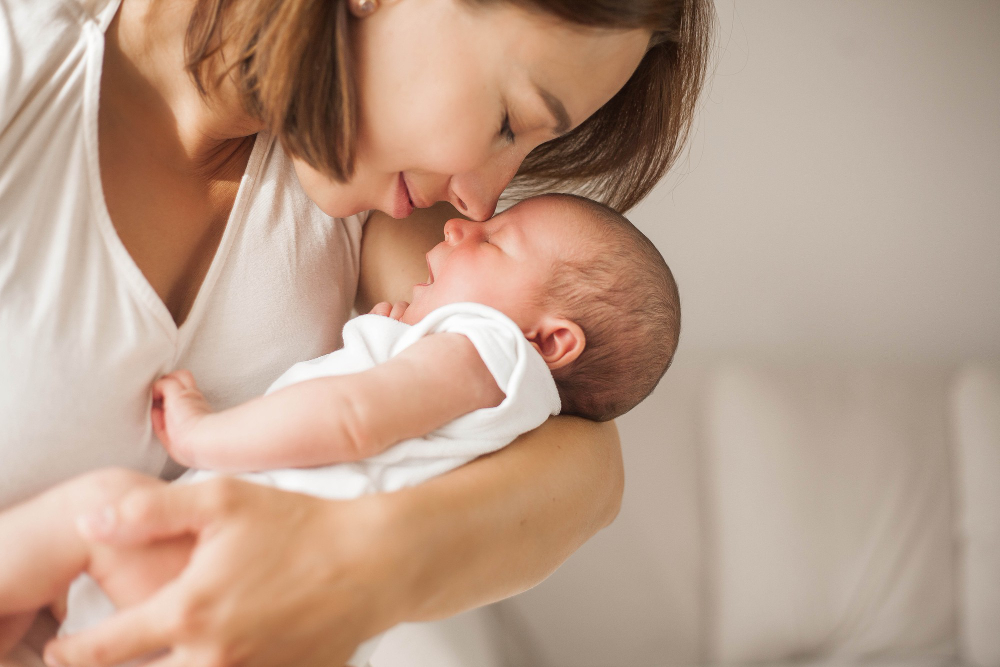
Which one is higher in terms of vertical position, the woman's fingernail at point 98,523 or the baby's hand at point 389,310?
the woman's fingernail at point 98,523

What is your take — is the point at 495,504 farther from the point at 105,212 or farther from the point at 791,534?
the point at 791,534

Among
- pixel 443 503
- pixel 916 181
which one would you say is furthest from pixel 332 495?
pixel 916 181

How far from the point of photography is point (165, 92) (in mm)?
953

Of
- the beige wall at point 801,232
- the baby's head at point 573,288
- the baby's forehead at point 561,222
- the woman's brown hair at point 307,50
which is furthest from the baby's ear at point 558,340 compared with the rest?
the beige wall at point 801,232

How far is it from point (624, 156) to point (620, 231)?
0.70 feet

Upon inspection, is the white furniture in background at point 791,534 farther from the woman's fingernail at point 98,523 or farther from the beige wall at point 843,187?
the woman's fingernail at point 98,523

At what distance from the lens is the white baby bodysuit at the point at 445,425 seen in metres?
0.85

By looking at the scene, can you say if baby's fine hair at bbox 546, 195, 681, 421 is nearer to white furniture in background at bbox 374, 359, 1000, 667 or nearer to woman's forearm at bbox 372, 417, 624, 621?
woman's forearm at bbox 372, 417, 624, 621

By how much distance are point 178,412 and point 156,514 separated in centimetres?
21

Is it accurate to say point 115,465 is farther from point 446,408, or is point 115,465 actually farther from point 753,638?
point 753,638

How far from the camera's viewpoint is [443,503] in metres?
0.82

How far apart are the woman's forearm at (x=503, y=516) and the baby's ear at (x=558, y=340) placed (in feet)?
0.31

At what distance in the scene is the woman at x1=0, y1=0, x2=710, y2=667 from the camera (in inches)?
27.9

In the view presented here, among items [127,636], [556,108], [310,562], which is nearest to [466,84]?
[556,108]
